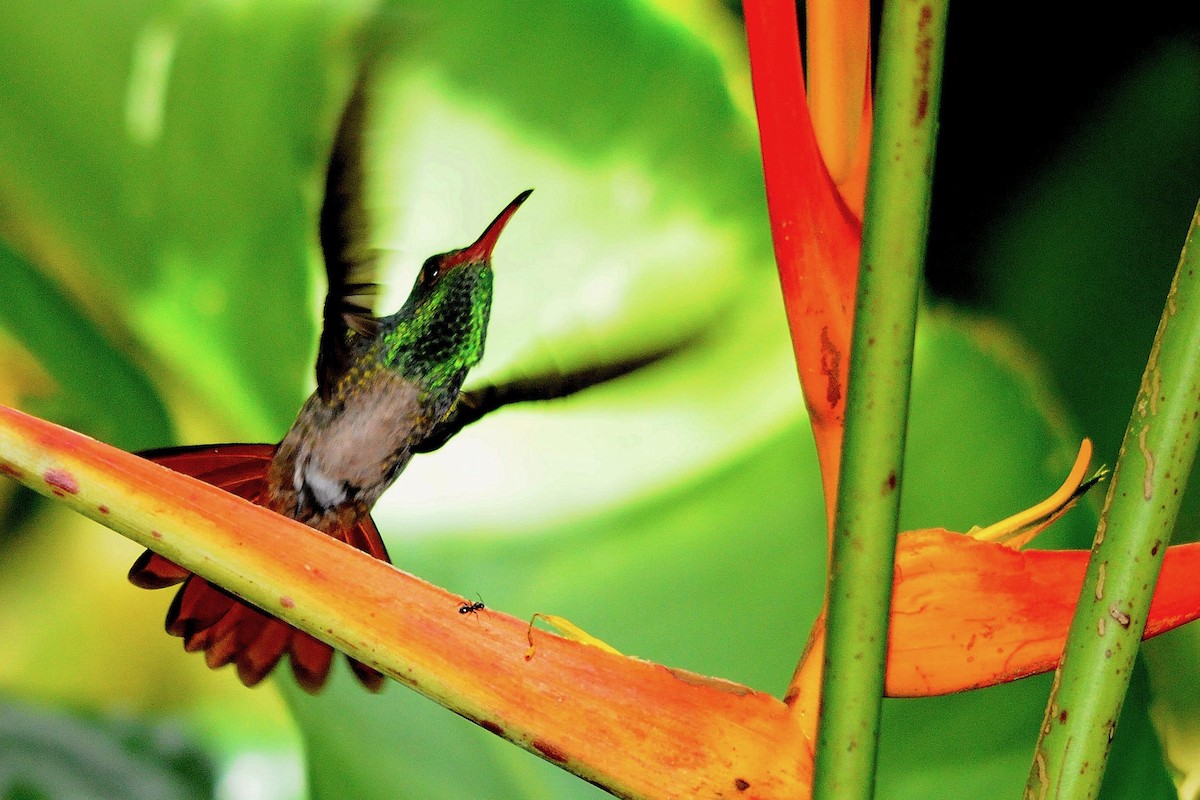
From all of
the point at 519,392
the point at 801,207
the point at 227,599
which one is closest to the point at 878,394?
the point at 801,207

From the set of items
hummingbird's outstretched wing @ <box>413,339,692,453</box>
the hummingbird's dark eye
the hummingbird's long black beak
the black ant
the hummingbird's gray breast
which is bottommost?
the black ant

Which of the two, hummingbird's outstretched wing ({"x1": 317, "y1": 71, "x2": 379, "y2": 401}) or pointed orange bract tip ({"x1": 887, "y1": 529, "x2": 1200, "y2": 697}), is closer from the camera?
pointed orange bract tip ({"x1": 887, "y1": 529, "x2": 1200, "y2": 697})

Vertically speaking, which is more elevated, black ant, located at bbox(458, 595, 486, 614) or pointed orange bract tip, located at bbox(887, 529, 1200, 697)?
pointed orange bract tip, located at bbox(887, 529, 1200, 697)

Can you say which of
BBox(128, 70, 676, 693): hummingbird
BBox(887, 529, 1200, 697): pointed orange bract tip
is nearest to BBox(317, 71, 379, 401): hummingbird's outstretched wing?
BBox(128, 70, 676, 693): hummingbird

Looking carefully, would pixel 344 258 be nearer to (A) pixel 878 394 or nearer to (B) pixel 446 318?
(B) pixel 446 318

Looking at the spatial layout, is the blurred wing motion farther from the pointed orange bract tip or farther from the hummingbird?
the pointed orange bract tip

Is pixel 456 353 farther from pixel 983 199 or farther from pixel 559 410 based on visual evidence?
pixel 983 199

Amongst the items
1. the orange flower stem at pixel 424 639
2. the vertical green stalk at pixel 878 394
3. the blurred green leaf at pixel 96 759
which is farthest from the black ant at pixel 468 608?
the blurred green leaf at pixel 96 759

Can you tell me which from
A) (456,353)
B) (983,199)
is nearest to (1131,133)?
(983,199)
